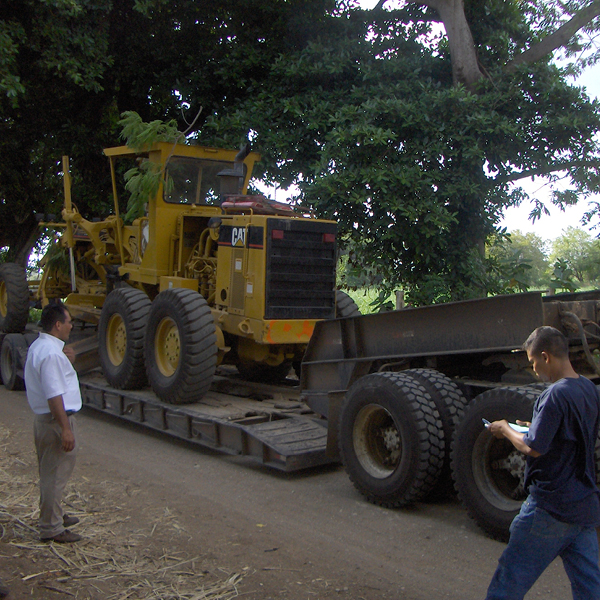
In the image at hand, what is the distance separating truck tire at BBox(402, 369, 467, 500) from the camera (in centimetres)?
544

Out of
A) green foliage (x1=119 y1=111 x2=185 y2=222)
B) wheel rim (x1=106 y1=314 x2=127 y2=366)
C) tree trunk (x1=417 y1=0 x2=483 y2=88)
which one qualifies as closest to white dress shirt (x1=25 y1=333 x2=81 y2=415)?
wheel rim (x1=106 y1=314 x2=127 y2=366)

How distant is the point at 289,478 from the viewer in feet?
21.5

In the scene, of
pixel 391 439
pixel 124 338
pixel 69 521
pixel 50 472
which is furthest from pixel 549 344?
pixel 124 338

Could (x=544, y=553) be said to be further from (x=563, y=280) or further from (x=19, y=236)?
(x=19, y=236)

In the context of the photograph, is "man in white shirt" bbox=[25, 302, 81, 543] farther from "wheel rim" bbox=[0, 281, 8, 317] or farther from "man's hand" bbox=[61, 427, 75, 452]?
"wheel rim" bbox=[0, 281, 8, 317]

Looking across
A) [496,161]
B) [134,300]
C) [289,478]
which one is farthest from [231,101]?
[289,478]

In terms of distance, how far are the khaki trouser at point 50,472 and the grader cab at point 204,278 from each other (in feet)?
8.77

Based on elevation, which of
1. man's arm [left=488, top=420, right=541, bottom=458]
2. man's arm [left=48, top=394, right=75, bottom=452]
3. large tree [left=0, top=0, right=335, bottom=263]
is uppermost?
large tree [left=0, top=0, right=335, bottom=263]

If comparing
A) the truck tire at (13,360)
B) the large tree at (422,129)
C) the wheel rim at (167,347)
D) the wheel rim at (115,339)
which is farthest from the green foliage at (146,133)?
the truck tire at (13,360)

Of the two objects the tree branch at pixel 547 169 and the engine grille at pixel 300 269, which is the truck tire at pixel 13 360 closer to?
the engine grille at pixel 300 269

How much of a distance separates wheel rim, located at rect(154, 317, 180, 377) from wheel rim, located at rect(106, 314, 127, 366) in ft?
2.81

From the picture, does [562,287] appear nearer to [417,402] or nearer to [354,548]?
[417,402]

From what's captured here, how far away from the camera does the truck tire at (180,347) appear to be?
24.5ft

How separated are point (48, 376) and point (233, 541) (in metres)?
1.72
